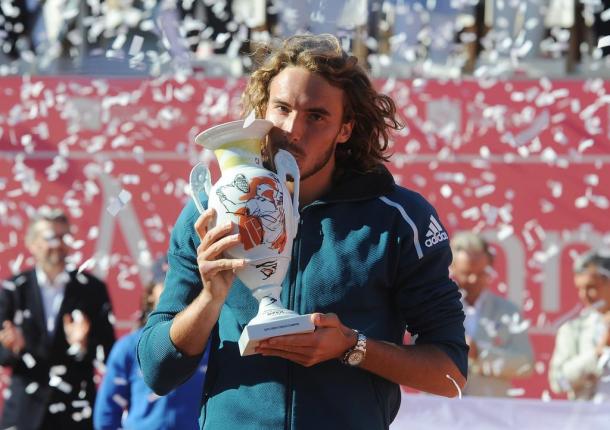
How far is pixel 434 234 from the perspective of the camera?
2.65 meters

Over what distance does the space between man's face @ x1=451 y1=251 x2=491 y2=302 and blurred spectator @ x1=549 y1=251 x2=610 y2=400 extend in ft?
1.71

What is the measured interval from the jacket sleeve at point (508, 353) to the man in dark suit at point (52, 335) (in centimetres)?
209

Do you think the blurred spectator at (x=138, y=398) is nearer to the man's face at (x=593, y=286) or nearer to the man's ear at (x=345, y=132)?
the man's face at (x=593, y=286)

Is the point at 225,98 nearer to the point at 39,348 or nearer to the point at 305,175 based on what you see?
the point at 39,348

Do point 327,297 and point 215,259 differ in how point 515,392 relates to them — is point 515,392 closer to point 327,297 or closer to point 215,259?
point 327,297

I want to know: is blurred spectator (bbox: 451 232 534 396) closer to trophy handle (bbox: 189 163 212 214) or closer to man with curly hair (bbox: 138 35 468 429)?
man with curly hair (bbox: 138 35 468 429)

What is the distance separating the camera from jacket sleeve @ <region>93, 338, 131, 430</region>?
549 centimetres

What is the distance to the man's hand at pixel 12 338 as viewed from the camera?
687 cm

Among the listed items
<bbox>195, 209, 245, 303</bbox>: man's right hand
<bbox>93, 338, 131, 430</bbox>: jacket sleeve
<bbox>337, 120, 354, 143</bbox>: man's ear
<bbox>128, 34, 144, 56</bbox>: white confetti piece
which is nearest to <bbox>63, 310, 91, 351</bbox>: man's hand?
<bbox>93, 338, 131, 430</bbox>: jacket sleeve

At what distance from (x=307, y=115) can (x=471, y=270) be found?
3950mm

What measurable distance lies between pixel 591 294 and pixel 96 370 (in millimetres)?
2772

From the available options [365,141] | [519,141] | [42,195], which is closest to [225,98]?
[42,195]

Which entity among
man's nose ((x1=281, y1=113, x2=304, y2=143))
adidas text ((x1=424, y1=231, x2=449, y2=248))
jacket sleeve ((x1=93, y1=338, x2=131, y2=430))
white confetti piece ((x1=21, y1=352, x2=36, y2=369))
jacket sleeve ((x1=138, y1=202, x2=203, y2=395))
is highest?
man's nose ((x1=281, y1=113, x2=304, y2=143))

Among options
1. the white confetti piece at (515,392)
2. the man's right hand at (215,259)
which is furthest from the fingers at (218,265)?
the white confetti piece at (515,392)
